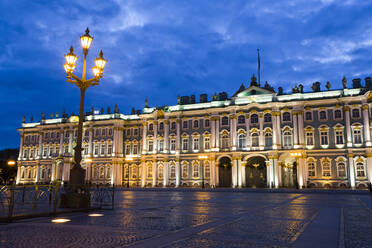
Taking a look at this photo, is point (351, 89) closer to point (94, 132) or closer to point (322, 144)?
point (322, 144)

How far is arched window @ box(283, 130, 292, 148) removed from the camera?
150 ft

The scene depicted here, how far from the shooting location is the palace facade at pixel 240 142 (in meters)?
42.9

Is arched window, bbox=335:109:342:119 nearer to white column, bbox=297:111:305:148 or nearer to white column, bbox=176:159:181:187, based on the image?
white column, bbox=297:111:305:148

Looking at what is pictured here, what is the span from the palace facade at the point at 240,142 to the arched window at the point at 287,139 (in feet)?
0.45

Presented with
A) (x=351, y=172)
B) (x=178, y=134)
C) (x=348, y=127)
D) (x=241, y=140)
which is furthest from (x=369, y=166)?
(x=178, y=134)

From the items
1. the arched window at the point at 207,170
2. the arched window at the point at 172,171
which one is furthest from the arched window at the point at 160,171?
the arched window at the point at 207,170

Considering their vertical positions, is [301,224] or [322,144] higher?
[322,144]

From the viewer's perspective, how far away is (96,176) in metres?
59.5

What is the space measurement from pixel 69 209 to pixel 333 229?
10851mm

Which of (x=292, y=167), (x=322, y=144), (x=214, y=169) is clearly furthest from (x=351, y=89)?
(x=214, y=169)

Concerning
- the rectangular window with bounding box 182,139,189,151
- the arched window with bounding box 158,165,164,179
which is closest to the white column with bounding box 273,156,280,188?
the rectangular window with bounding box 182,139,189,151

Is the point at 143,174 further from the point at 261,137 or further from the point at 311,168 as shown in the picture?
the point at 311,168

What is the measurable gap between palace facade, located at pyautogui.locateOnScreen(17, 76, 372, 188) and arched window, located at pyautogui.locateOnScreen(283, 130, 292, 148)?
137mm

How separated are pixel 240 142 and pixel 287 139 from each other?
6.79 metres
